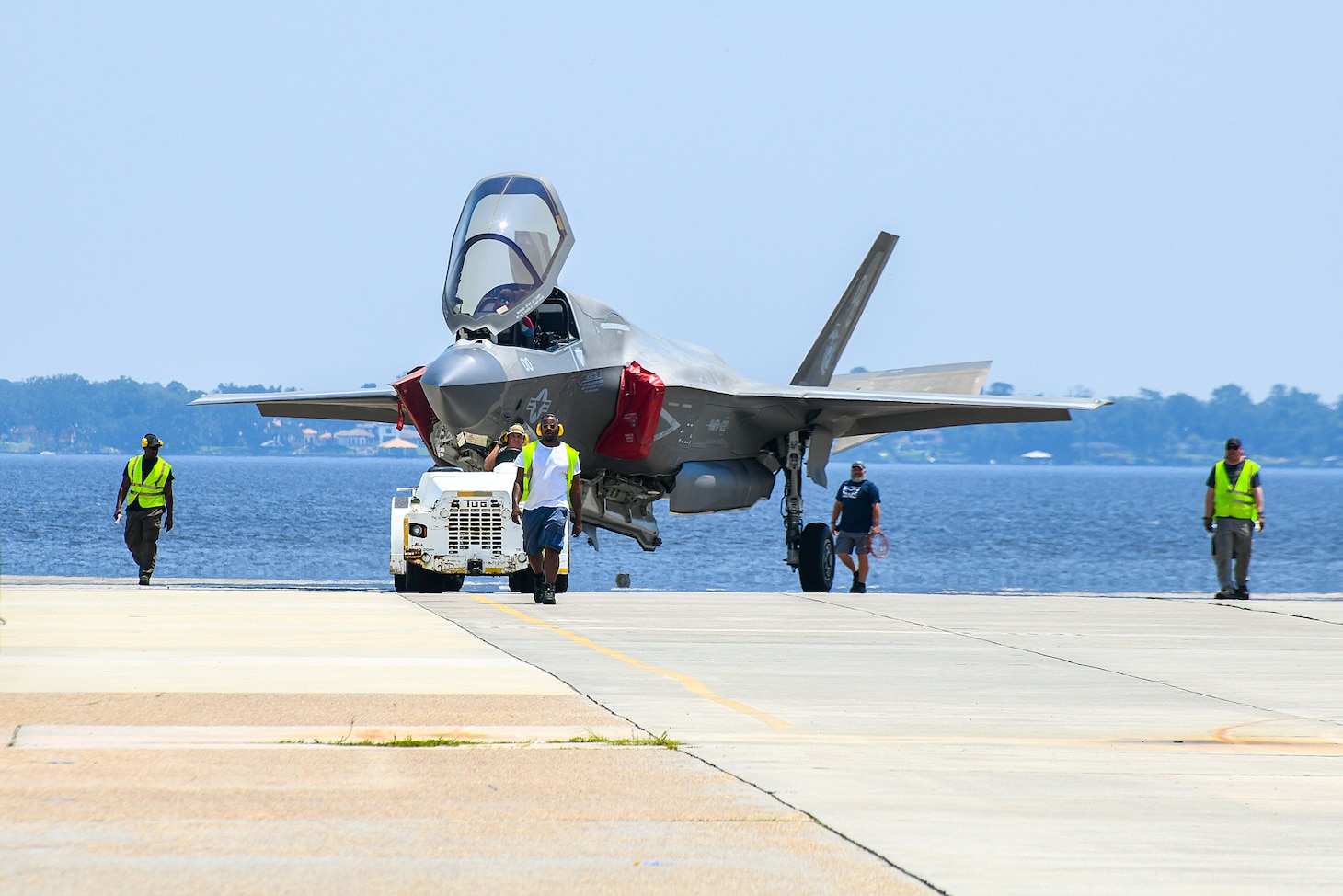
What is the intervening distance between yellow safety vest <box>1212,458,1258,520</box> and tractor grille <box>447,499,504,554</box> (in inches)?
299

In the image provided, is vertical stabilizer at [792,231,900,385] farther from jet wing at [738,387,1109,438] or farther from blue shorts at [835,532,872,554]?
blue shorts at [835,532,872,554]

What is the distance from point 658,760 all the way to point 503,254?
10154 mm

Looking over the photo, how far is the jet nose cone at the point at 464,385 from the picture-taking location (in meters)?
15.1

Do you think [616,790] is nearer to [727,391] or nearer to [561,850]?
[561,850]

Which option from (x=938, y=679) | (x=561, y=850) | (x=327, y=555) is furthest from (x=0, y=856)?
(x=327, y=555)

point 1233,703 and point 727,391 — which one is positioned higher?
point 727,391

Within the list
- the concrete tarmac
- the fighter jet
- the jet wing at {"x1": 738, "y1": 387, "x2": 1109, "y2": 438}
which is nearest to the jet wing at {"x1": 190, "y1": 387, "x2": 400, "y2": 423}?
the fighter jet

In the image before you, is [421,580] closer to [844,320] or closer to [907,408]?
[907,408]

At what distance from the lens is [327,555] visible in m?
54.2

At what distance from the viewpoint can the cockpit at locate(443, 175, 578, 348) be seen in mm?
15789

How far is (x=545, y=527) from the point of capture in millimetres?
13500

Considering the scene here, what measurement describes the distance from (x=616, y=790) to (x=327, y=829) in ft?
3.59

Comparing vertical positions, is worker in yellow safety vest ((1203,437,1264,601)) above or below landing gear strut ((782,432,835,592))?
above

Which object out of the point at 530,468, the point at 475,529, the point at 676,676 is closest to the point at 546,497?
the point at 530,468
